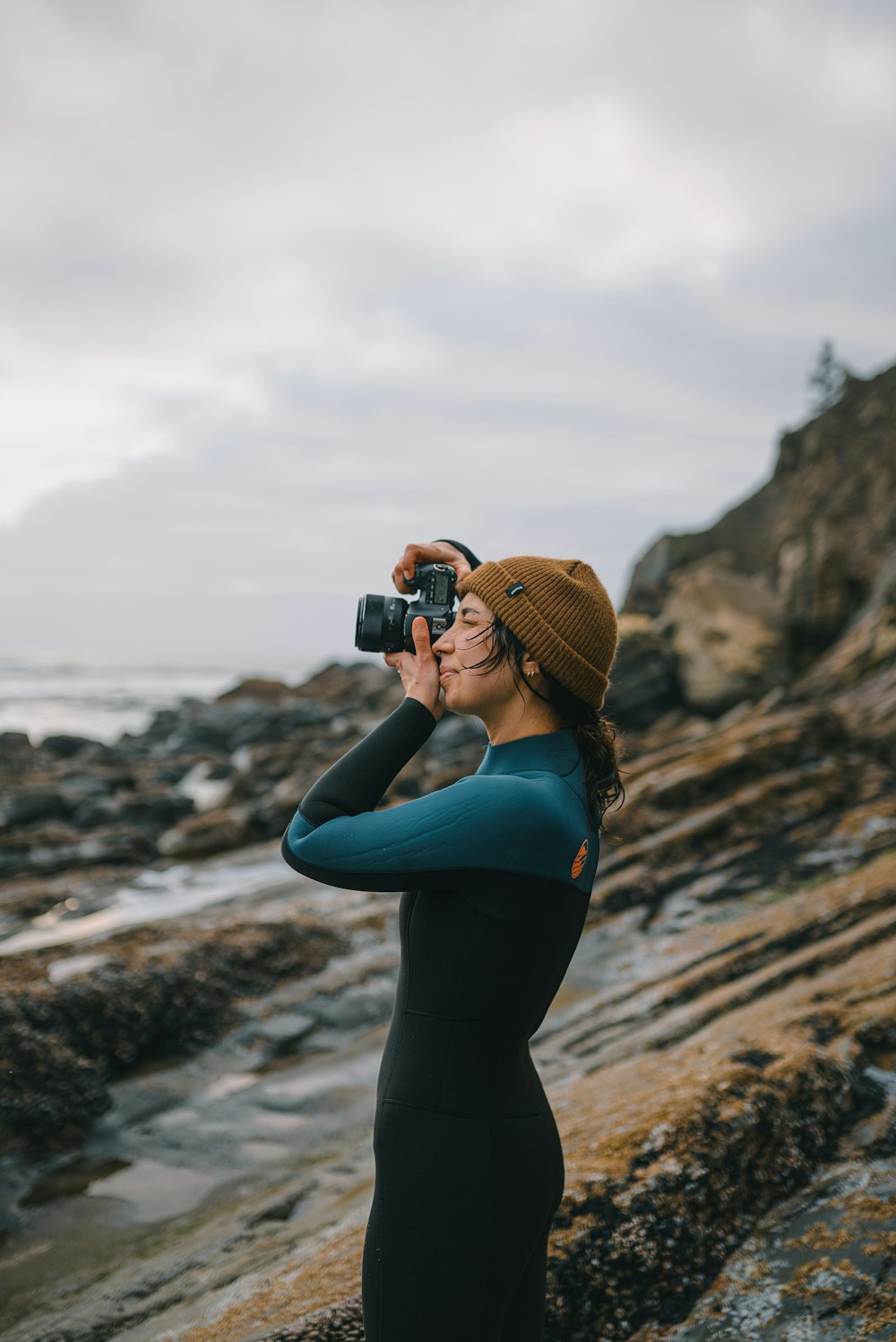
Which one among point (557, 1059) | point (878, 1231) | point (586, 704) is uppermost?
point (586, 704)

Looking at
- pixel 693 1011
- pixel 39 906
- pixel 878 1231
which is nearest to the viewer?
pixel 878 1231

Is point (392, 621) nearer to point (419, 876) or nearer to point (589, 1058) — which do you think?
point (419, 876)

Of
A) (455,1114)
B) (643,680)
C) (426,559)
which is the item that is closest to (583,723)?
(426,559)

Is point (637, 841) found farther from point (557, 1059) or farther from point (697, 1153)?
point (697, 1153)

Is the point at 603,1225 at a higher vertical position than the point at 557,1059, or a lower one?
higher

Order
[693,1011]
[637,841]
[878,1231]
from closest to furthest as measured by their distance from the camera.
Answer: [878,1231]
[693,1011]
[637,841]

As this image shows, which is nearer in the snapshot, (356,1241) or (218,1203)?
(356,1241)

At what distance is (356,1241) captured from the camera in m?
3.23

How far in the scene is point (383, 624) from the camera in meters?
2.44

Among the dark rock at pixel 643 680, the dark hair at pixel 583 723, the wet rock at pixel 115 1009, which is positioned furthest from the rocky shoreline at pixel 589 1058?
the dark rock at pixel 643 680

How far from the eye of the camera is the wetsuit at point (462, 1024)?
1963 mm

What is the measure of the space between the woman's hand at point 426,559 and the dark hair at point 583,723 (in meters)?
0.42

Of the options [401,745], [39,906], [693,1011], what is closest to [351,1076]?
[693,1011]

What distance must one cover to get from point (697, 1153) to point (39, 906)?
9.13 meters
